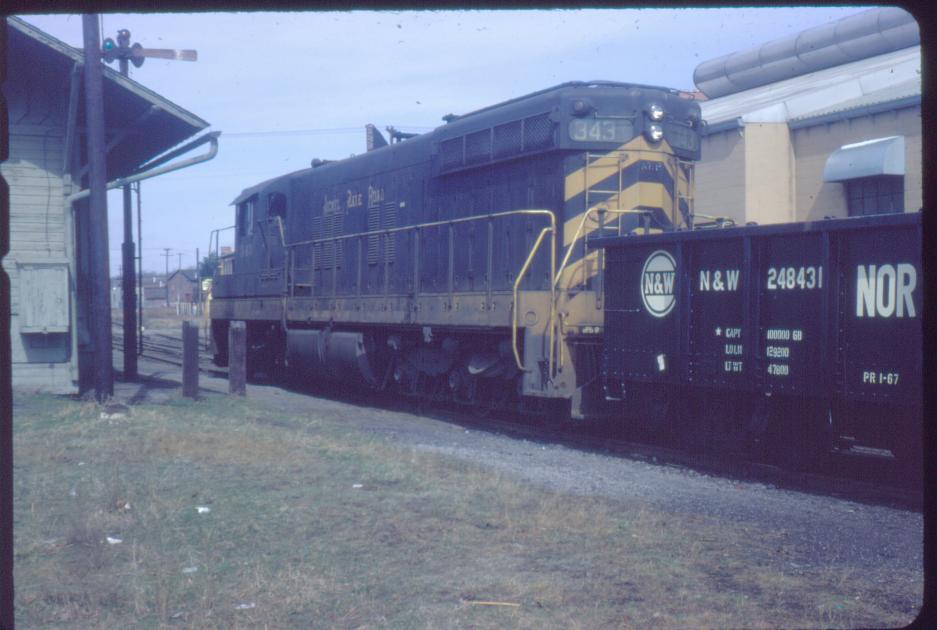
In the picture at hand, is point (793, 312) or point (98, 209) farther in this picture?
point (98, 209)

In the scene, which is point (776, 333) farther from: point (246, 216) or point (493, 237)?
point (246, 216)

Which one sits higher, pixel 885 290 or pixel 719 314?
pixel 885 290

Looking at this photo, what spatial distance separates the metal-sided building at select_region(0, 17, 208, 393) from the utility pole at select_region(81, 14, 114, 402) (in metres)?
0.84

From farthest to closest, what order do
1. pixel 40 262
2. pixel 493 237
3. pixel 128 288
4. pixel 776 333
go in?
pixel 128 288 → pixel 40 262 → pixel 493 237 → pixel 776 333

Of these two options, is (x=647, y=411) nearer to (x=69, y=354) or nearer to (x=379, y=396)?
(x=379, y=396)

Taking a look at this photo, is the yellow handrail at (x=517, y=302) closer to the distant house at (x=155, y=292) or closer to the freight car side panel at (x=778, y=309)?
the freight car side panel at (x=778, y=309)

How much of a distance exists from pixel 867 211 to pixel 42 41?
51.0 feet

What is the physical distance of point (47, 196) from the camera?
14.4 metres

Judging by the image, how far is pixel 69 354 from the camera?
14539mm

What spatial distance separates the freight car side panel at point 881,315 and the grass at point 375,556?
2086mm

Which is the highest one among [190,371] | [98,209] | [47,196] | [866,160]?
[866,160]

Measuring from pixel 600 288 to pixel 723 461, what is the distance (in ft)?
9.16

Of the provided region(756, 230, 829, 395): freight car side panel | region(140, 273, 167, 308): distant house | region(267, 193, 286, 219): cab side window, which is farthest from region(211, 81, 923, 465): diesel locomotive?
region(140, 273, 167, 308): distant house

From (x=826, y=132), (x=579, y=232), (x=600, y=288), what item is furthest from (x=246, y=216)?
(x=826, y=132)
